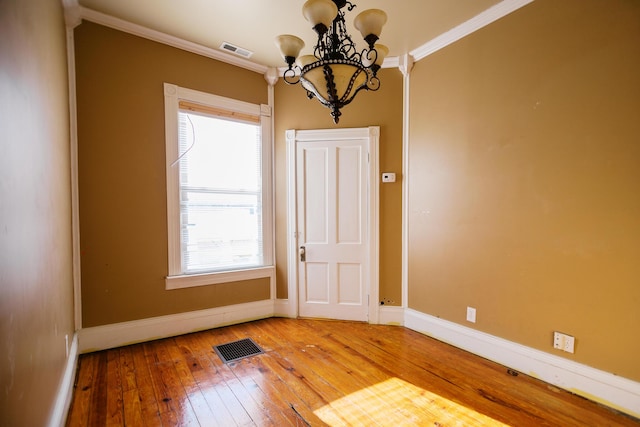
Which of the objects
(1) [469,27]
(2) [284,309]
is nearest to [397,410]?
(2) [284,309]

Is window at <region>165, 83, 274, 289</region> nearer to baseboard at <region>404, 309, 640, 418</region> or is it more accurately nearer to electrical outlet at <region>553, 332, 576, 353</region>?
baseboard at <region>404, 309, 640, 418</region>

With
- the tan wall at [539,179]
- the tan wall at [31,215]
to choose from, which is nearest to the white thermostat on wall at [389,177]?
the tan wall at [539,179]

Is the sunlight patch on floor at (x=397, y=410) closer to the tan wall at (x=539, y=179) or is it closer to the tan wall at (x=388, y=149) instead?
the tan wall at (x=539, y=179)

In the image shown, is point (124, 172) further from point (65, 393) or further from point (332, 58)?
point (332, 58)

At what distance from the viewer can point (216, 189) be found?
326cm

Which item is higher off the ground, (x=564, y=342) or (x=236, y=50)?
(x=236, y=50)

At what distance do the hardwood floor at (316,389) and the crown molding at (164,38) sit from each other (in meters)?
2.96

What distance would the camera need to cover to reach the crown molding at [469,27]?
96.4 inches

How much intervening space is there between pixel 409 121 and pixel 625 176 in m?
1.87

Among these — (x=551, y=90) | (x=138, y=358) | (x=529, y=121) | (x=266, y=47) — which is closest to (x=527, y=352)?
(x=529, y=121)

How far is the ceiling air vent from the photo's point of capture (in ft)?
10.2

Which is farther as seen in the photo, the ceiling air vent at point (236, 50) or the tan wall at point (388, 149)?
the tan wall at point (388, 149)

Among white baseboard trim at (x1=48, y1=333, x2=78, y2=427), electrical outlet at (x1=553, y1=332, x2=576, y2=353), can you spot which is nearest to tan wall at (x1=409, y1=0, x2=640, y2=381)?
electrical outlet at (x1=553, y1=332, x2=576, y2=353)

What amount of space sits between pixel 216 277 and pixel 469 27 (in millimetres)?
3501
